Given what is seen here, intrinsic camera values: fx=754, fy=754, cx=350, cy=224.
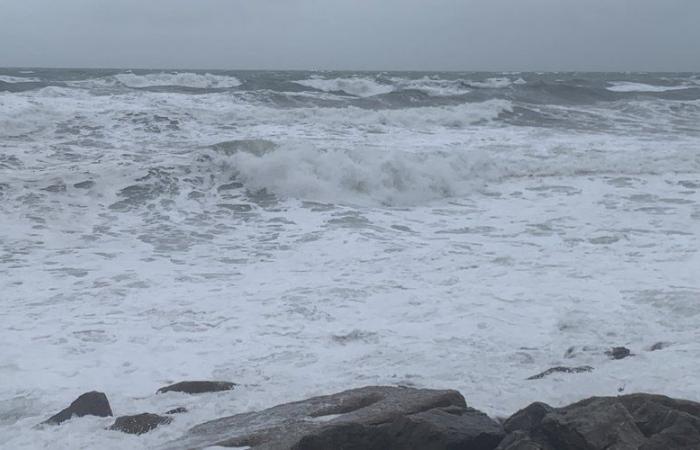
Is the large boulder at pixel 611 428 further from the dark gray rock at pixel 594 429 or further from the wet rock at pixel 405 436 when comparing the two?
the wet rock at pixel 405 436

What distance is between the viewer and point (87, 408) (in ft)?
14.2

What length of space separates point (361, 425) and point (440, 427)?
0.36 meters

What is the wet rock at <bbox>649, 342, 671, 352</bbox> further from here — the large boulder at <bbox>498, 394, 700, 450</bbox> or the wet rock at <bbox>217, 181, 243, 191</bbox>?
the wet rock at <bbox>217, 181, 243, 191</bbox>

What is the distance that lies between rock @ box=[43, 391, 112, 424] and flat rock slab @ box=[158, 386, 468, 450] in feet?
2.26

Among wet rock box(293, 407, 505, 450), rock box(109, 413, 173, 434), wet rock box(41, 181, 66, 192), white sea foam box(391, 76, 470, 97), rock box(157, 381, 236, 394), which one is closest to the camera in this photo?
wet rock box(293, 407, 505, 450)

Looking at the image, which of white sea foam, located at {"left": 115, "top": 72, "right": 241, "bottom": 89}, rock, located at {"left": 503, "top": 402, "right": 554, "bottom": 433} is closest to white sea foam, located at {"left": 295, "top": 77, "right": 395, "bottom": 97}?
white sea foam, located at {"left": 115, "top": 72, "right": 241, "bottom": 89}

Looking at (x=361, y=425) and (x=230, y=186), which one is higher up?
(x=361, y=425)

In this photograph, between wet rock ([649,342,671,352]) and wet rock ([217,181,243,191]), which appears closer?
wet rock ([649,342,671,352])

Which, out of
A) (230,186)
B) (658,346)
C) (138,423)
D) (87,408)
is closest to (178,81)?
(230,186)

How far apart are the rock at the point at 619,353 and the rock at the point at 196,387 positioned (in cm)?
267

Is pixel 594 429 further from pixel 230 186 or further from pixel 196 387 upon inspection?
pixel 230 186

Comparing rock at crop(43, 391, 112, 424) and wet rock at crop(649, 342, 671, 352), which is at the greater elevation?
rock at crop(43, 391, 112, 424)

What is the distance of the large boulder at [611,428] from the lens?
3221 millimetres

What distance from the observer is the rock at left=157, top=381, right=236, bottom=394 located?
4738mm
